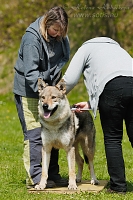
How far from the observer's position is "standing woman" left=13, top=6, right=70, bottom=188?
18.8 ft

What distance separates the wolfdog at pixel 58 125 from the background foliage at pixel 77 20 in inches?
445

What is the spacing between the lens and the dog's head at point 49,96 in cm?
559

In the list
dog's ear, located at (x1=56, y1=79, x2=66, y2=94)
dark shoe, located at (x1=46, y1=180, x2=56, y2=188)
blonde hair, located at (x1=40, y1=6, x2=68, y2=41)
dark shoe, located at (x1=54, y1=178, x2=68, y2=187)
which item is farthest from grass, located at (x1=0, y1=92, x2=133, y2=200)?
blonde hair, located at (x1=40, y1=6, x2=68, y2=41)

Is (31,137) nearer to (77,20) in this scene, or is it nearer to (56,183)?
(56,183)

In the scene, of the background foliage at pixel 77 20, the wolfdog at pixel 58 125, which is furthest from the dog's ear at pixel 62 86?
the background foliage at pixel 77 20

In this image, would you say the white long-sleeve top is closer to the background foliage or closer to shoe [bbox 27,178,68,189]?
shoe [bbox 27,178,68,189]

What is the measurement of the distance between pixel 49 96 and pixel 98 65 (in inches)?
28.0

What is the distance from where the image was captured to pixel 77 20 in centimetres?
1742

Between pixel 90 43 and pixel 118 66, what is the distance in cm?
46

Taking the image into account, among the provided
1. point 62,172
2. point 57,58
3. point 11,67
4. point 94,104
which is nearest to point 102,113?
point 94,104

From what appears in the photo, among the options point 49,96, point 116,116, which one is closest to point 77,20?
point 49,96

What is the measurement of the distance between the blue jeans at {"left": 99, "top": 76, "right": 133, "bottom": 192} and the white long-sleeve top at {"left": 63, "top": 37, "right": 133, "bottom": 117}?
0.07 m

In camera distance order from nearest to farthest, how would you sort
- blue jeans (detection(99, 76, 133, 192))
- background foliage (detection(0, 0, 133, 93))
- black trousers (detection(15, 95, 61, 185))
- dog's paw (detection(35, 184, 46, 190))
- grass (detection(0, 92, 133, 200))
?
blue jeans (detection(99, 76, 133, 192)) < grass (detection(0, 92, 133, 200)) < dog's paw (detection(35, 184, 46, 190)) < black trousers (detection(15, 95, 61, 185)) < background foliage (detection(0, 0, 133, 93))

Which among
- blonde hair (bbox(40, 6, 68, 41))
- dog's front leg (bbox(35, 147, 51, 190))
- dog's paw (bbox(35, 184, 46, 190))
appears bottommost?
dog's paw (bbox(35, 184, 46, 190))
